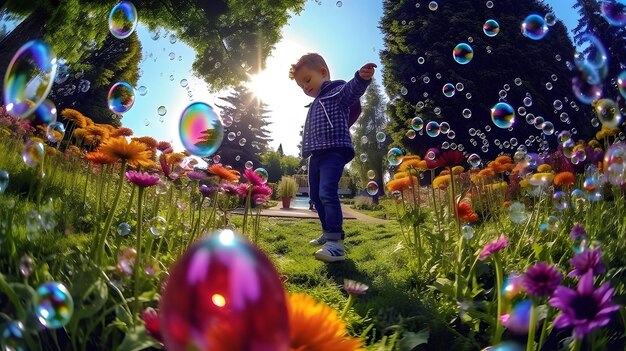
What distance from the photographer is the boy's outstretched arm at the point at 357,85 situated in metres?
2.99

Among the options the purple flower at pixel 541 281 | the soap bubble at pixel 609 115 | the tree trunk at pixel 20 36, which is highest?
the tree trunk at pixel 20 36

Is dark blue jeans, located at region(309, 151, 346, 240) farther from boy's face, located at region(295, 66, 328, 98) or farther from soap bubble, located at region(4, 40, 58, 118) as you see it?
soap bubble, located at region(4, 40, 58, 118)

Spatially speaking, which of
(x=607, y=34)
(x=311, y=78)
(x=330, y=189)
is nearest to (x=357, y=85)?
(x=311, y=78)

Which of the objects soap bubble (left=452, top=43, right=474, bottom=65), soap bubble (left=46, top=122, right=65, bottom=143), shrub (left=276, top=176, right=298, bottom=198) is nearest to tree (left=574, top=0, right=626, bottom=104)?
shrub (left=276, top=176, right=298, bottom=198)

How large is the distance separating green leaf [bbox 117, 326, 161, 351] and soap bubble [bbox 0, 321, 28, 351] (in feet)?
0.76

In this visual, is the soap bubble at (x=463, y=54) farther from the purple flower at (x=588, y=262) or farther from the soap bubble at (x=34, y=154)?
the purple flower at (x=588, y=262)

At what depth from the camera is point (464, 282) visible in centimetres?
193

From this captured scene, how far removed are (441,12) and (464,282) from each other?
51.3 feet

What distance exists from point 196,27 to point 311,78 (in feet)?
25.8

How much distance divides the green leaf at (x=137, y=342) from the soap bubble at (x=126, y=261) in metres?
0.50

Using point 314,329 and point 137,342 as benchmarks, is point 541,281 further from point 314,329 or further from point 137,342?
point 137,342

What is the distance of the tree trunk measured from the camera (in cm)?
678

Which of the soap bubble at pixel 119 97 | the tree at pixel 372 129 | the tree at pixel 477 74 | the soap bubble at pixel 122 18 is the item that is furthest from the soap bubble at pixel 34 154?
the tree at pixel 372 129

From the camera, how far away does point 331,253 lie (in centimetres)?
312
